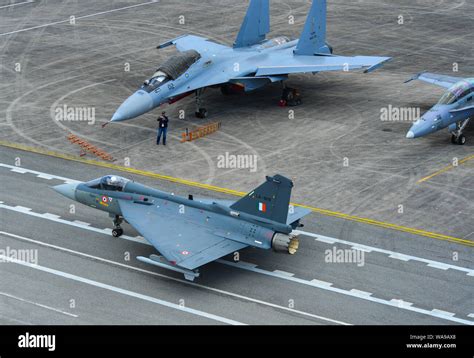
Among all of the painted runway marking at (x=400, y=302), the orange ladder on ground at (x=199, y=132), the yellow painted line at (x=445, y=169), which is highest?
the orange ladder on ground at (x=199, y=132)

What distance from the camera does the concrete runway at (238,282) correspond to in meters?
29.7

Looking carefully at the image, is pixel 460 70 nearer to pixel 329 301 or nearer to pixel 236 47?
pixel 236 47

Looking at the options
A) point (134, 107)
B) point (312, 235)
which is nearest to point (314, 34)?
point (134, 107)

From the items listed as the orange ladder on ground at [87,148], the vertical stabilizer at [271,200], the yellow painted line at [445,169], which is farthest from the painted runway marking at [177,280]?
the yellow painted line at [445,169]

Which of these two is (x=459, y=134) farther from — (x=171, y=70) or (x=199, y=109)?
(x=171, y=70)

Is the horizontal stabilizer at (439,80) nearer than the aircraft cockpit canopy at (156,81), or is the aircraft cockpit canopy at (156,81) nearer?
the aircraft cockpit canopy at (156,81)

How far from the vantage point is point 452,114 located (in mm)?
43000

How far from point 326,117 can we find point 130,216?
17.5m

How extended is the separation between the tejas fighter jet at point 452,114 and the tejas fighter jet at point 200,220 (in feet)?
35.4

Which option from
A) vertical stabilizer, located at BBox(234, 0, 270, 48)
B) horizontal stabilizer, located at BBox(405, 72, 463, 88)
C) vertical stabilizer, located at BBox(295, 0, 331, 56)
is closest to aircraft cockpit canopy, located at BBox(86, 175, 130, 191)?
vertical stabilizer, located at BBox(234, 0, 270, 48)

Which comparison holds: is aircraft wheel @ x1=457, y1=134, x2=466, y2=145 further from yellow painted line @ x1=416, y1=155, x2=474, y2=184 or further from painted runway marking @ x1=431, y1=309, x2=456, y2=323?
painted runway marking @ x1=431, y1=309, x2=456, y2=323

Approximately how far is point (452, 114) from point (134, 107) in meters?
15.4

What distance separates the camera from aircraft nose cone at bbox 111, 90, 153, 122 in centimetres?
4372

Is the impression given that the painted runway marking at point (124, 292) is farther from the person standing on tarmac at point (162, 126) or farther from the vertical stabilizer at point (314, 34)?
the vertical stabilizer at point (314, 34)
